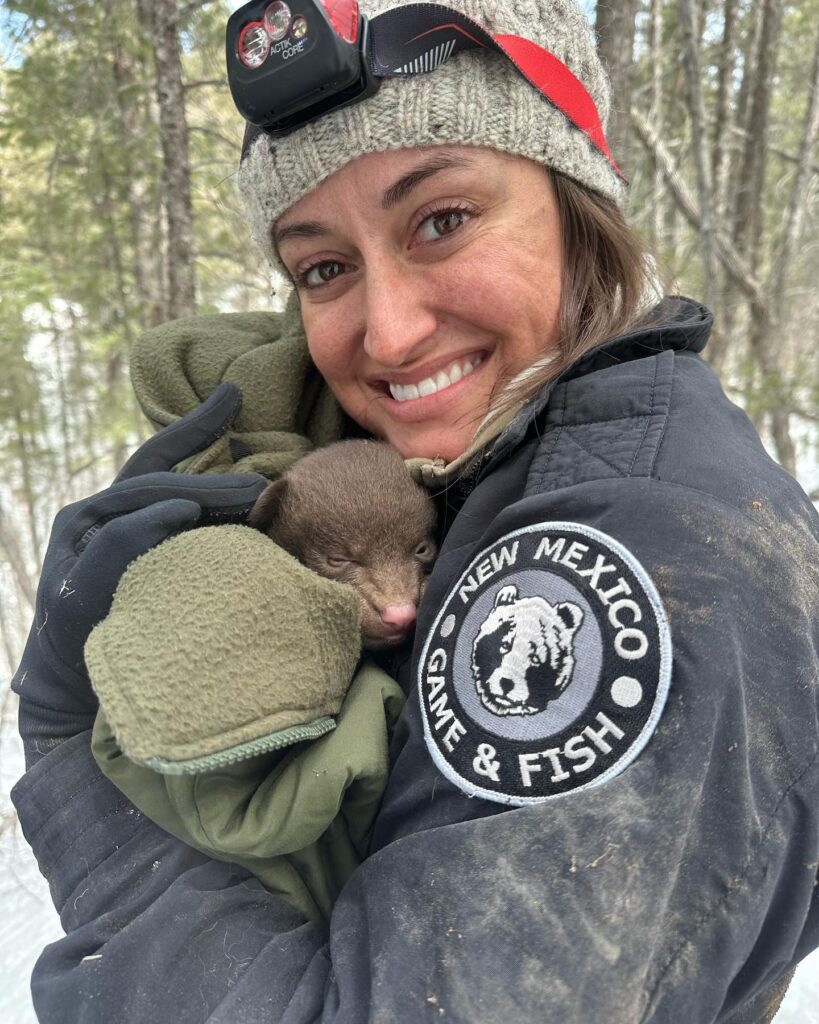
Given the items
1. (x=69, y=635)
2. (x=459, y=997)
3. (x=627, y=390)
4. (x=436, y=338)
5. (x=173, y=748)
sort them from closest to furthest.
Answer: (x=459, y=997) → (x=173, y=748) → (x=627, y=390) → (x=69, y=635) → (x=436, y=338)

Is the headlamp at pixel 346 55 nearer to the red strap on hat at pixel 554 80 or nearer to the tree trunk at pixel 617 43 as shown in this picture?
the red strap on hat at pixel 554 80

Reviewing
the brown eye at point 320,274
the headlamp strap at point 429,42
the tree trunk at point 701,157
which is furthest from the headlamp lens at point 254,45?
the tree trunk at point 701,157

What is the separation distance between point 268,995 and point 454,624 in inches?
23.1

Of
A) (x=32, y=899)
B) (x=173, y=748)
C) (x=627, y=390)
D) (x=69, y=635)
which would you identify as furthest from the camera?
(x=32, y=899)

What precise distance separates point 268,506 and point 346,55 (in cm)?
94

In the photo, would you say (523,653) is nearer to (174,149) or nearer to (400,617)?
(400,617)

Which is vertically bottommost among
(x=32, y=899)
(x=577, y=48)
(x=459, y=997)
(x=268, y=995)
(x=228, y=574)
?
(x=32, y=899)

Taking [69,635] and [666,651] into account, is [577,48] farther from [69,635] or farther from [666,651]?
[69,635]

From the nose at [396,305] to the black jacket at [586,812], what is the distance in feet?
1.43

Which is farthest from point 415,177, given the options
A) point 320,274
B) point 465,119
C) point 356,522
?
point 356,522

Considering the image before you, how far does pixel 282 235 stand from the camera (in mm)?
1725

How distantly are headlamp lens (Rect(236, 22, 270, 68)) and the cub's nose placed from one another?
1232 mm

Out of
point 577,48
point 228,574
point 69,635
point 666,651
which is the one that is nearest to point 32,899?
point 69,635

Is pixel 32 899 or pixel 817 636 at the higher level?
pixel 817 636
